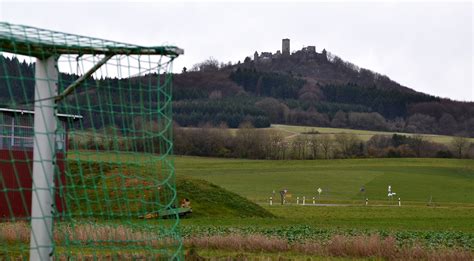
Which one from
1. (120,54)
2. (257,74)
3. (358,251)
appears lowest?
(358,251)

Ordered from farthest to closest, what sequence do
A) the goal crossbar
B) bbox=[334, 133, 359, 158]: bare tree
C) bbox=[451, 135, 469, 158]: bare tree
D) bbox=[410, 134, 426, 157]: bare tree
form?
bbox=[410, 134, 426, 157]: bare tree
bbox=[451, 135, 469, 158]: bare tree
bbox=[334, 133, 359, 158]: bare tree
the goal crossbar

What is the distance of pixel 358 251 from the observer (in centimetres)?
1407

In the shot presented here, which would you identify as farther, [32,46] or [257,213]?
[257,213]

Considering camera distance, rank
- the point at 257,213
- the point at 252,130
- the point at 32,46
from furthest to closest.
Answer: the point at 252,130 → the point at 257,213 → the point at 32,46

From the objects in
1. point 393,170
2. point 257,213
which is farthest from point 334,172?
point 257,213

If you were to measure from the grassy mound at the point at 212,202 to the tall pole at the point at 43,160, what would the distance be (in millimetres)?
24022

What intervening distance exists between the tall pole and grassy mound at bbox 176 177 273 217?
78.8ft

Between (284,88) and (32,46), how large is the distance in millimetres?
177180

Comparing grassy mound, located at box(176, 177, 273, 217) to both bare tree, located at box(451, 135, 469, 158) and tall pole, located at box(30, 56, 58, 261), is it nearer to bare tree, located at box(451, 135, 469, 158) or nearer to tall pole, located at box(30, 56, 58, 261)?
tall pole, located at box(30, 56, 58, 261)

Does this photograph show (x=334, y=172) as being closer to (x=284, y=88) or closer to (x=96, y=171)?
(x=96, y=171)

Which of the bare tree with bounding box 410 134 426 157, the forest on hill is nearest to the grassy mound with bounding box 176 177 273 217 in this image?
the bare tree with bounding box 410 134 426 157

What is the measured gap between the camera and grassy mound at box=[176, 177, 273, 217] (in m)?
32.4

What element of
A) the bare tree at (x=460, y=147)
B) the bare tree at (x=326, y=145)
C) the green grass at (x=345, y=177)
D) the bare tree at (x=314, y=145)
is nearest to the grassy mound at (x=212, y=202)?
the green grass at (x=345, y=177)

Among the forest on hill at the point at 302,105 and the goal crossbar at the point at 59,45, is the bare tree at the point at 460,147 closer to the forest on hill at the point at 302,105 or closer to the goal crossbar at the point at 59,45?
the forest on hill at the point at 302,105
